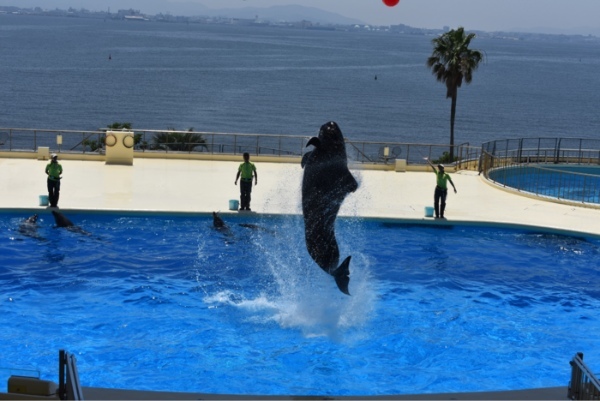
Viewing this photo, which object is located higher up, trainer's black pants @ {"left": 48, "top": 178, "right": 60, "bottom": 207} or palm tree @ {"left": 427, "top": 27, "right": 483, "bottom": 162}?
palm tree @ {"left": 427, "top": 27, "right": 483, "bottom": 162}

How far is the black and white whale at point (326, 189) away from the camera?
12.9 m

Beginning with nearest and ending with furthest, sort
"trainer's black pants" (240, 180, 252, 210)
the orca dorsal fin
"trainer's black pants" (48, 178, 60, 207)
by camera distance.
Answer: the orca dorsal fin → "trainer's black pants" (48, 178, 60, 207) → "trainer's black pants" (240, 180, 252, 210)

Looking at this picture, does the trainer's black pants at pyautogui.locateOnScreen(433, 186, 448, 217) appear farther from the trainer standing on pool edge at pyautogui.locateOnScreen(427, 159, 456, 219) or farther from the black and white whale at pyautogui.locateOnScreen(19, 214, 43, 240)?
the black and white whale at pyautogui.locateOnScreen(19, 214, 43, 240)

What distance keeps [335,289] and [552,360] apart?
14.6 feet

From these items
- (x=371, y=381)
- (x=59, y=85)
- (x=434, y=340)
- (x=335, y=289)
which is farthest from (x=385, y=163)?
(x=59, y=85)

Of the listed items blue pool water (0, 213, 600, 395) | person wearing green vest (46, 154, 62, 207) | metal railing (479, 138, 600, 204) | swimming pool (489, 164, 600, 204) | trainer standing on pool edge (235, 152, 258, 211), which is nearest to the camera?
blue pool water (0, 213, 600, 395)

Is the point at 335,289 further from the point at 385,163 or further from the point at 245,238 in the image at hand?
the point at 385,163

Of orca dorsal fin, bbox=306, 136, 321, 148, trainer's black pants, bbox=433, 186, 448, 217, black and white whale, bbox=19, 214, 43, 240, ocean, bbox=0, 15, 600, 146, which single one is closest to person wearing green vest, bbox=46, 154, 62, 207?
black and white whale, bbox=19, 214, 43, 240

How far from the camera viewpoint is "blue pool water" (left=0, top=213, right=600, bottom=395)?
13.4m

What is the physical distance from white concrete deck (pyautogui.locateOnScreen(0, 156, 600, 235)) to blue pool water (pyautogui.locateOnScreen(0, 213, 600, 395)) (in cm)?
67

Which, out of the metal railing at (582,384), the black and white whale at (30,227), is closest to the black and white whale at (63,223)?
the black and white whale at (30,227)

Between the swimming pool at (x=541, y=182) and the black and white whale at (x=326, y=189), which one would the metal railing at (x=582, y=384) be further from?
the swimming pool at (x=541, y=182)

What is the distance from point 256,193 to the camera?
80.1 feet

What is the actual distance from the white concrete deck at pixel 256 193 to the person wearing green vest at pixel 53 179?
327 mm
